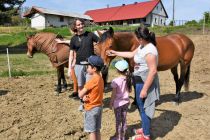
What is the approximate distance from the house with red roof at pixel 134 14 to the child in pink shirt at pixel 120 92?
51.8 metres

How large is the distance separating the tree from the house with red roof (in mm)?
32467

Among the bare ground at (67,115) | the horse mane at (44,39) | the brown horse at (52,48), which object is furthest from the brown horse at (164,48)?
the horse mane at (44,39)

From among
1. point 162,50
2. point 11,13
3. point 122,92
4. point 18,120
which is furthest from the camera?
point 11,13

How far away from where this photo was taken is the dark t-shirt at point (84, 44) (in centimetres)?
567

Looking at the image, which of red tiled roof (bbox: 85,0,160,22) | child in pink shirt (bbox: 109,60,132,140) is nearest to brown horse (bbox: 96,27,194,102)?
child in pink shirt (bbox: 109,60,132,140)

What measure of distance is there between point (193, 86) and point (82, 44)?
494 centimetres

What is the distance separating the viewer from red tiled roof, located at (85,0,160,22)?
57.3 meters

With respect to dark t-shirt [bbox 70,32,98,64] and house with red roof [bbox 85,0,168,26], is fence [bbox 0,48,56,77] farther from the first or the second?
house with red roof [bbox 85,0,168,26]

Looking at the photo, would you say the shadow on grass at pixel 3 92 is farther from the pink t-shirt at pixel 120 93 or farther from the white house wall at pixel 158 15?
the white house wall at pixel 158 15

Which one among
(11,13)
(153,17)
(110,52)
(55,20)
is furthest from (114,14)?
(110,52)

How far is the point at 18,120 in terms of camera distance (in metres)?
6.09

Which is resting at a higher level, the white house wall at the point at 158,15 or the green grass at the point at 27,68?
the white house wall at the point at 158,15

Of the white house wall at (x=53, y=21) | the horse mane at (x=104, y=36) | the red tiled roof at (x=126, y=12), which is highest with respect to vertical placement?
the red tiled roof at (x=126, y=12)

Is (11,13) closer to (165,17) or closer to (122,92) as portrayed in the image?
(122,92)
